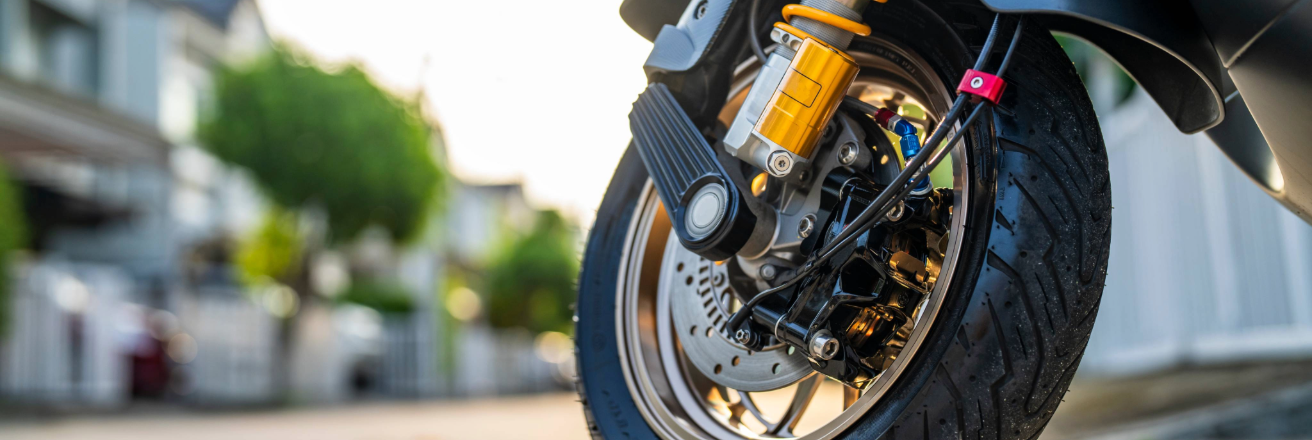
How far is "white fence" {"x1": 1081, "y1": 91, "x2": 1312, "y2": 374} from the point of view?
13.4 ft

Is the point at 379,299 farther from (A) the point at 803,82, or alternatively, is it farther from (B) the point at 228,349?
(A) the point at 803,82

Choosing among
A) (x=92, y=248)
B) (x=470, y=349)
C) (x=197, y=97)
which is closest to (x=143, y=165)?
(x=92, y=248)

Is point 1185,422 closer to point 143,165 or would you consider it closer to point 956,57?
point 956,57

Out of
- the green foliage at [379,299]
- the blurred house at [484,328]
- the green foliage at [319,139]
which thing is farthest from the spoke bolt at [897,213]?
the green foliage at [379,299]

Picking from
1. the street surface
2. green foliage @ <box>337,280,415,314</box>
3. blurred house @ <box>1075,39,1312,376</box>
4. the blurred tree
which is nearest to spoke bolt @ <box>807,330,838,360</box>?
the street surface

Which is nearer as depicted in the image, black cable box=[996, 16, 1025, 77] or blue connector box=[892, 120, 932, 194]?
black cable box=[996, 16, 1025, 77]

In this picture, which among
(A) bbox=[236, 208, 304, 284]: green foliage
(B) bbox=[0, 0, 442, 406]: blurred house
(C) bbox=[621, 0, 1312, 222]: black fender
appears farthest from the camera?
(A) bbox=[236, 208, 304, 284]: green foliage

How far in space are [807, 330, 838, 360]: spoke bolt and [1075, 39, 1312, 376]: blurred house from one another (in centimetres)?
366

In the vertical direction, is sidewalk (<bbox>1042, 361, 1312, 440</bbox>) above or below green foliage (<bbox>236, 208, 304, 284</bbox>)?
below

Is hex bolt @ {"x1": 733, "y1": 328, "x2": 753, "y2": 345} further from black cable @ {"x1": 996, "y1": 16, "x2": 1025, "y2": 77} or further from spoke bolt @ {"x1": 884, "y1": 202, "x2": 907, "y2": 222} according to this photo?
black cable @ {"x1": 996, "y1": 16, "x2": 1025, "y2": 77}

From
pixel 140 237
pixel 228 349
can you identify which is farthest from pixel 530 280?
pixel 228 349

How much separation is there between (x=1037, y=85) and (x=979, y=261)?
21 cm

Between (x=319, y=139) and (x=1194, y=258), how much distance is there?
9.03 metres

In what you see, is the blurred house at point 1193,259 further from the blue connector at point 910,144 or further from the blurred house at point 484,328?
the blurred house at point 484,328
